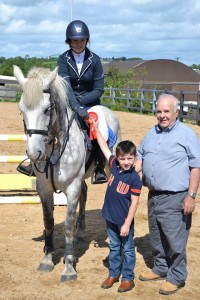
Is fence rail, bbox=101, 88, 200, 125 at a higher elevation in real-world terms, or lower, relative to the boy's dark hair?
lower

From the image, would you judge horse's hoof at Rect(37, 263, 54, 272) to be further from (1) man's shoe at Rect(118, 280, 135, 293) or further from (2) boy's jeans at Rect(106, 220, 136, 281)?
(1) man's shoe at Rect(118, 280, 135, 293)

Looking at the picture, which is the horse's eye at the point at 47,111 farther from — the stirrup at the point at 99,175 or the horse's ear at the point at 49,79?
the stirrup at the point at 99,175

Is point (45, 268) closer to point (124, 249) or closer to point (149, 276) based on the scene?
point (124, 249)

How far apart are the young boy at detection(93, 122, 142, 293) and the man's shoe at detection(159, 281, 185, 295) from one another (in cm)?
30

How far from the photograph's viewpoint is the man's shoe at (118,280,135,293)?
4.36 metres

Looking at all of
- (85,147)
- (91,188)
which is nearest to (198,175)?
(85,147)

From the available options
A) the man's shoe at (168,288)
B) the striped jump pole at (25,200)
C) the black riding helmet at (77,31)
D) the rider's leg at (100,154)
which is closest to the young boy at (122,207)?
the man's shoe at (168,288)

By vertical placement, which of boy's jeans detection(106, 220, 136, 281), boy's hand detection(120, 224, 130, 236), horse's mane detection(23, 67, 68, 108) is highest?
horse's mane detection(23, 67, 68, 108)

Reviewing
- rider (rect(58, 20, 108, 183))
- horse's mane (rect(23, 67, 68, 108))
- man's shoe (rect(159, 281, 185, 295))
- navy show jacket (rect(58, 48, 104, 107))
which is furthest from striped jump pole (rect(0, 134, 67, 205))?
man's shoe (rect(159, 281, 185, 295))

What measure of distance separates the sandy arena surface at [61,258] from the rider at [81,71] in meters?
1.21

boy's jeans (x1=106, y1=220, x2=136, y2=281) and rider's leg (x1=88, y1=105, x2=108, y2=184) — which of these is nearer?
boy's jeans (x1=106, y1=220, x2=136, y2=281)

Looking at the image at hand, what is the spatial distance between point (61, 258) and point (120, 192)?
1.53m

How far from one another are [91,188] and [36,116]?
4656 millimetres

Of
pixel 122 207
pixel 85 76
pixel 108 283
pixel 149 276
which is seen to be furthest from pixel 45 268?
pixel 85 76
